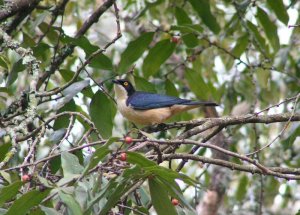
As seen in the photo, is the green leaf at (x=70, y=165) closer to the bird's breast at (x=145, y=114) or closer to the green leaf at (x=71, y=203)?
the green leaf at (x=71, y=203)

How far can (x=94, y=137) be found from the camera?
4855mm

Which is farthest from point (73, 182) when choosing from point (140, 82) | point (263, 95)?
point (263, 95)

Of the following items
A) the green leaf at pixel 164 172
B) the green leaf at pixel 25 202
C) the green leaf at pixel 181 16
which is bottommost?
the green leaf at pixel 25 202

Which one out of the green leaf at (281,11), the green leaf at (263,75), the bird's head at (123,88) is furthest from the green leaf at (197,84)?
the bird's head at (123,88)

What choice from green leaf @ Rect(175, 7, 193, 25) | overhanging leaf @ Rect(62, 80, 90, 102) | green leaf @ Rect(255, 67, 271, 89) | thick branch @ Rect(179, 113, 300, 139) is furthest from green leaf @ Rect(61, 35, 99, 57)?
green leaf @ Rect(255, 67, 271, 89)

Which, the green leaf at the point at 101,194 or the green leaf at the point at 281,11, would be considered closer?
the green leaf at the point at 101,194

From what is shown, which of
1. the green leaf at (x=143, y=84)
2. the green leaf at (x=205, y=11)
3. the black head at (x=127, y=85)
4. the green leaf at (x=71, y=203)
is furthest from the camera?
the black head at (x=127, y=85)

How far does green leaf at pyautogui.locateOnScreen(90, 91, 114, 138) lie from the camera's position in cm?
498

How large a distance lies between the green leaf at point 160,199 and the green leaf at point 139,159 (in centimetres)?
12

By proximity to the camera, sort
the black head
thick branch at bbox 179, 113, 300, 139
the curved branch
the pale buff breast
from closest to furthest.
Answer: thick branch at bbox 179, 113, 300, 139
the curved branch
the pale buff breast
the black head

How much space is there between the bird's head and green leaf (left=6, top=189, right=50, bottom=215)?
14.8 ft

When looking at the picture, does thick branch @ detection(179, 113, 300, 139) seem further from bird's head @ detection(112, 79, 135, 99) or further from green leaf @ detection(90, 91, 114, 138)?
bird's head @ detection(112, 79, 135, 99)

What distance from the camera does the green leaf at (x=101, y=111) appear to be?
16.3 feet

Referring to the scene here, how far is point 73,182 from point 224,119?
6.11 feet
